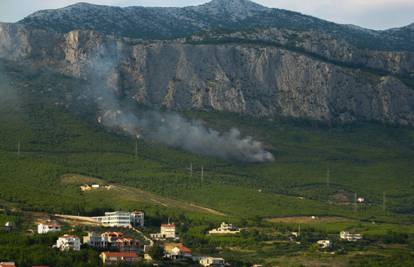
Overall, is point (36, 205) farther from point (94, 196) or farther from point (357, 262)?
point (357, 262)

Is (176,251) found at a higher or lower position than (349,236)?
higher

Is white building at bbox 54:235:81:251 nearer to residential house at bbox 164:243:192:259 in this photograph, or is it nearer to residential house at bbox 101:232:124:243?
residential house at bbox 101:232:124:243

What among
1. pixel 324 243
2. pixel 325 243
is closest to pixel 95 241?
pixel 325 243

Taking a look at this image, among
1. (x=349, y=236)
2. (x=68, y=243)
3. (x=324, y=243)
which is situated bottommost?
(x=349, y=236)

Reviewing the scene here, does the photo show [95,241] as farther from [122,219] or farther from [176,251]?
[122,219]

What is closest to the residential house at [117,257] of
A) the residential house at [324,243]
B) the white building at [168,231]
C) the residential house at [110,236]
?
the residential house at [110,236]

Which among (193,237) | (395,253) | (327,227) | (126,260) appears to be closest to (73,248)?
(126,260)

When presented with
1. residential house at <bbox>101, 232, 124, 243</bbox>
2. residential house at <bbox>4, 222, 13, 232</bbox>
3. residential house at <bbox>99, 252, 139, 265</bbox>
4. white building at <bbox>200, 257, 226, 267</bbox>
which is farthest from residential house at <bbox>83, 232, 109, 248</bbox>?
white building at <bbox>200, 257, 226, 267</bbox>
